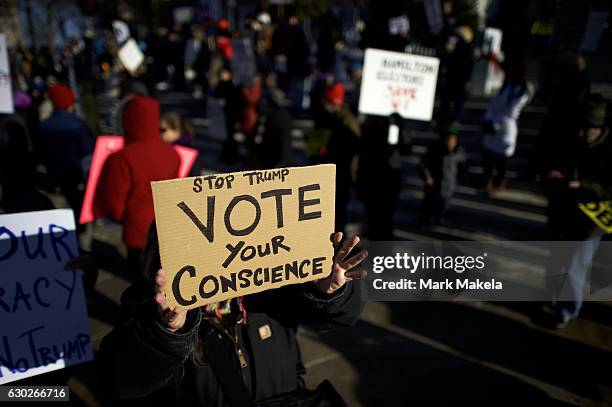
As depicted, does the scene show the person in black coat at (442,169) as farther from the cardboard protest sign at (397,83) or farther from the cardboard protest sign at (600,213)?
the cardboard protest sign at (600,213)

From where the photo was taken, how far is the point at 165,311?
1.48 metres

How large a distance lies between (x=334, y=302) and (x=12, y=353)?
143 cm

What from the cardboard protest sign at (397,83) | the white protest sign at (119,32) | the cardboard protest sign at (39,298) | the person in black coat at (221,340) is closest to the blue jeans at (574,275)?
the cardboard protest sign at (397,83)

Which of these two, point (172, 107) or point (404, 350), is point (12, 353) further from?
point (172, 107)

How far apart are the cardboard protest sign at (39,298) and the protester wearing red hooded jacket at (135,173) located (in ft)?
3.57

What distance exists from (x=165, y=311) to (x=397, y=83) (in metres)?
4.28

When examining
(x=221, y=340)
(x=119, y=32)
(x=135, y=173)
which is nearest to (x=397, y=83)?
(x=135, y=173)

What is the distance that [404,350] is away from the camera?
11.8 feet

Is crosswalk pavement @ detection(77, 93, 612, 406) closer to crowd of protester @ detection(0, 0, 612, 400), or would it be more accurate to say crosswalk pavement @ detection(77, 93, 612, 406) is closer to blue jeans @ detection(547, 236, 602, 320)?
blue jeans @ detection(547, 236, 602, 320)

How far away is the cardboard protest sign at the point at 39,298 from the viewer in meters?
1.97

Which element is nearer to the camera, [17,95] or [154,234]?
[154,234]

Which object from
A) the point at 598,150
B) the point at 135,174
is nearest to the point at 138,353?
the point at 135,174

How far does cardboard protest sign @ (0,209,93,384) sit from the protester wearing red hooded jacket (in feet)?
3.57

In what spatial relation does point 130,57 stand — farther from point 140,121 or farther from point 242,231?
point 242,231
